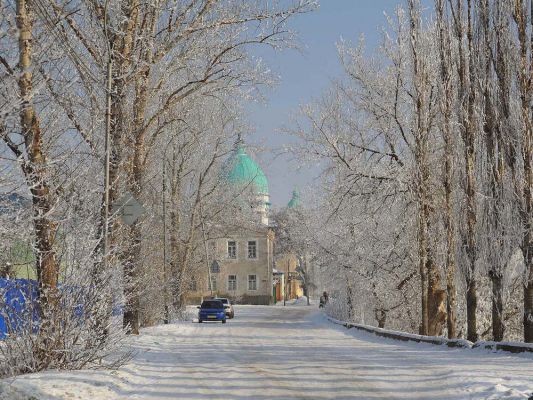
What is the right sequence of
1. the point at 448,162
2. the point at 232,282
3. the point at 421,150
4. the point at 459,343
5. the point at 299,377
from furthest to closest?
the point at 232,282
the point at 421,150
the point at 448,162
the point at 459,343
the point at 299,377

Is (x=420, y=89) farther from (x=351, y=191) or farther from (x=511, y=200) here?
(x=511, y=200)

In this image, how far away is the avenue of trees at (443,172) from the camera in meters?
20.8

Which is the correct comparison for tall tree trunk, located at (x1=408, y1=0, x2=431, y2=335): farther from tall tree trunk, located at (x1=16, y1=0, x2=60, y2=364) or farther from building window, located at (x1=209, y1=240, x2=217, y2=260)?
building window, located at (x1=209, y1=240, x2=217, y2=260)

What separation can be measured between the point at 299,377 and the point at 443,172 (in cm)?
1459

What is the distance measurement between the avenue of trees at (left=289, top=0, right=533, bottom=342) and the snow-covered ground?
4266 millimetres

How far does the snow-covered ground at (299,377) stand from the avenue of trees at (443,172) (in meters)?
4.27

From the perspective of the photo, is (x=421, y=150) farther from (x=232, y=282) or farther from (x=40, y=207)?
(x=232, y=282)

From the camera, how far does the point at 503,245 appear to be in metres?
20.8

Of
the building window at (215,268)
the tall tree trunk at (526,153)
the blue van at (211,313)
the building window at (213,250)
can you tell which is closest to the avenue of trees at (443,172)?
the tall tree trunk at (526,153)

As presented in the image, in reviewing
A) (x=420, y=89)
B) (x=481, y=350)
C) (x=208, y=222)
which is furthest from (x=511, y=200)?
(x=208, y=222)

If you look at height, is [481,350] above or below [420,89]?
below

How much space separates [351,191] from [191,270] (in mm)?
27158

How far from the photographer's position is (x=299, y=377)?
12672 millimetres

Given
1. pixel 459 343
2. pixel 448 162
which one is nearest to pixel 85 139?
pixel 459 343
